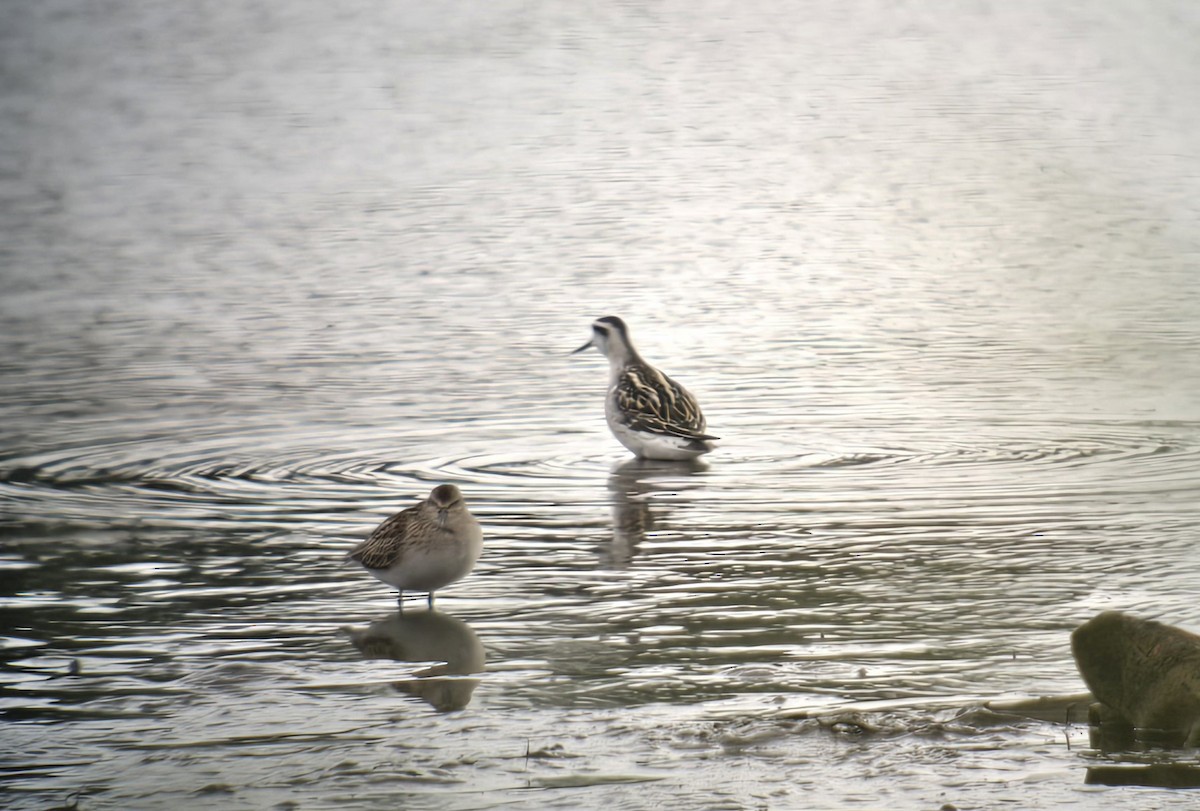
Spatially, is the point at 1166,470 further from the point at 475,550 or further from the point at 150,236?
the point at 150,236

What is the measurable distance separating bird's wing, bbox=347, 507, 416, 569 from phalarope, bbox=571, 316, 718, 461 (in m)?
4.04

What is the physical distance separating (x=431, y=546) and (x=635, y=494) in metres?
3.30

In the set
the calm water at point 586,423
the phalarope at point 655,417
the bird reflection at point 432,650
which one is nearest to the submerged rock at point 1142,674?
the calm water at point 586,423

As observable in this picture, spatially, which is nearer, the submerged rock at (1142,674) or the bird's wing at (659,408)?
the submerged rock at (1142,674)

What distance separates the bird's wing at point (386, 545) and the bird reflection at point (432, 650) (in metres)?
0.25

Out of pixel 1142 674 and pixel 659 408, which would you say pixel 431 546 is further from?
pixel 659 408

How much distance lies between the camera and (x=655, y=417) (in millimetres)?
12367

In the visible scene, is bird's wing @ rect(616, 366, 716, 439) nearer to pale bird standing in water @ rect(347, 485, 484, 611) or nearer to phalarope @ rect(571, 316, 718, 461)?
phalarope @ rect(571, 316, 718, 461)

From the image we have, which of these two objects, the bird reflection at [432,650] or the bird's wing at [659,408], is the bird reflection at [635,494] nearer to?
the bird's wing at [659,408]

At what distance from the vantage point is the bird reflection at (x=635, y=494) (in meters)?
9.59

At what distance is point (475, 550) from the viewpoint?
324 inches

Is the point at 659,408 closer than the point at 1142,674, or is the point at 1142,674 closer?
the point at 1142,674

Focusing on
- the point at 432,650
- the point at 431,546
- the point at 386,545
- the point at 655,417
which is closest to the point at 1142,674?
the point at 432,650

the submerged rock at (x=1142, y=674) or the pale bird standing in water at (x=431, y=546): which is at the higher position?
the pale bird standing in water at (x=431, y=546)
